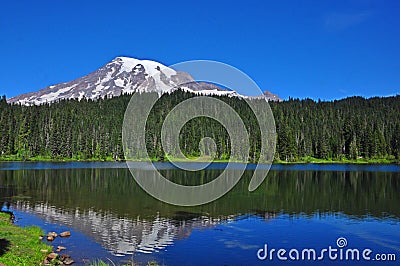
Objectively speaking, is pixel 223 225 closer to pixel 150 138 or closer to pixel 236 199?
pixel 236 199

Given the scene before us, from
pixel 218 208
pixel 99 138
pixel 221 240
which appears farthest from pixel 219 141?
pixel 221 240

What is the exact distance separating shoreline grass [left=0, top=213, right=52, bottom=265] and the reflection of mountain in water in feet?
14.1

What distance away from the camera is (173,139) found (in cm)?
18025

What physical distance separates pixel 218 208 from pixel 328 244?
16754 mm

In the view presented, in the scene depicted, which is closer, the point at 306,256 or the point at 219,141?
the point at 306,256

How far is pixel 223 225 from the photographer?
3544cm

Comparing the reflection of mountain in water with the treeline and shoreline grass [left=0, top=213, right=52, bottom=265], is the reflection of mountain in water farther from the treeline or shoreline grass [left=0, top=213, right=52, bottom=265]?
the treeline

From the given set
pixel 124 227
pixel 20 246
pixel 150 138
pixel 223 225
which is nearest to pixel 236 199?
pixel 223 225

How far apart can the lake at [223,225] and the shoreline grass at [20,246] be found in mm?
1884

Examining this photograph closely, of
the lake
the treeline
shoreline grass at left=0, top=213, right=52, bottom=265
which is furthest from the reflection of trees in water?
the treeline

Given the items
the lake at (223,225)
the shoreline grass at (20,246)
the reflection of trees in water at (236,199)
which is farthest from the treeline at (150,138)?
the shoreline grass at (20,246)

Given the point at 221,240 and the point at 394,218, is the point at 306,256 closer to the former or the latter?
the point at 221,240

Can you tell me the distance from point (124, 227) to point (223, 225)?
8438 mm

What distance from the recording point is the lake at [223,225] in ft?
85.6
